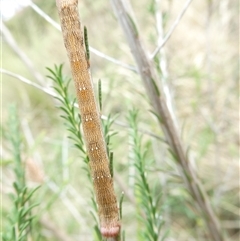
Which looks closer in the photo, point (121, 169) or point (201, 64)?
point (121, 169)

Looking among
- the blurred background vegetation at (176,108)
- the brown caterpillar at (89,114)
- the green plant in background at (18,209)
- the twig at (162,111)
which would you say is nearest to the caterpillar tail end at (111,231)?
the brown caterpillar at (89,114)

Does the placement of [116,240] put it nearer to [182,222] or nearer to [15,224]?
[15,224]

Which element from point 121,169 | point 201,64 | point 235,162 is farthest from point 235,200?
point 201,64

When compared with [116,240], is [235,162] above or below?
above

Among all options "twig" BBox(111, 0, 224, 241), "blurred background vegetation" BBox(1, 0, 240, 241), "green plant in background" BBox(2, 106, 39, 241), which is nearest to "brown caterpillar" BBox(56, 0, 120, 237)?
"green plant in background" BBox(2, 106, 39, 241)

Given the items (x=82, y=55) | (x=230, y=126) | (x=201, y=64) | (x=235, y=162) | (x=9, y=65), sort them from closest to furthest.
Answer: (x=82, y=55) < (x=235, y=162) < (x=230, y=126) < (x=201, y=64) < (x=9, y=65)

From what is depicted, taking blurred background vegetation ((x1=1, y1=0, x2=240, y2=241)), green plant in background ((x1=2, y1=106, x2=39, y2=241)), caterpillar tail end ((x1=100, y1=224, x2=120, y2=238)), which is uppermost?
blurred background vegetation ((x1=1, y1=0, x2=240, y2=241))

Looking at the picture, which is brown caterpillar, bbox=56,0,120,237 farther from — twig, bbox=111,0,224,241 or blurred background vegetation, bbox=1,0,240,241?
blurred background vegetation, bbox=1,0,240,241
